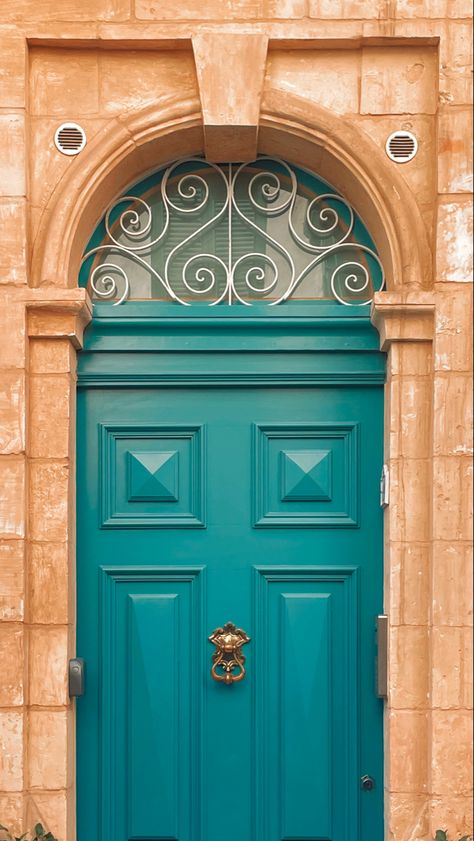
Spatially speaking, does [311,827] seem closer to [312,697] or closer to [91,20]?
[312,697]

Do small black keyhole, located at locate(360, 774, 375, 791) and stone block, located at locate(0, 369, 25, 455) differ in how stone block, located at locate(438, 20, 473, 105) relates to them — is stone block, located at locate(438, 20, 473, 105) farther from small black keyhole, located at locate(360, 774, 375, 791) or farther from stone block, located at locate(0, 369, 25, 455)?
small black keyhole, located at locate(360, 774, 375, 791)

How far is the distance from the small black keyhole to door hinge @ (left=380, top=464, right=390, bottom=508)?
130 centimetres

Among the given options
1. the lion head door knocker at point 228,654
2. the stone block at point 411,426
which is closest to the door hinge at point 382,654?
the lion head door knocker at point 228,654

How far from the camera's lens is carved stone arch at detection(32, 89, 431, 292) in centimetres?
627

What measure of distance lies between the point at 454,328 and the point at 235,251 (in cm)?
118

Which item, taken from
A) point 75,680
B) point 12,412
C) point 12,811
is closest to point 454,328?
point 12,412

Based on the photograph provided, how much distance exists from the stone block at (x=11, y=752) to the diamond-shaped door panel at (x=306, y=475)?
1638mm

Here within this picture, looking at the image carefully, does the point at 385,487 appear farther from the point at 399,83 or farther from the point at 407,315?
the point at 399,83

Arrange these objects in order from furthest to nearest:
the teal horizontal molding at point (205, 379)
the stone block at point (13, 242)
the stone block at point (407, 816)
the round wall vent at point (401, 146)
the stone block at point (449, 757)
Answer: the teal horizontal molding at point (205, 379) < the round wall vent at point (401, 146) < the stone block at point (13, 242) < the stone block at point (407, 816) < the stone block at point (449, 757)

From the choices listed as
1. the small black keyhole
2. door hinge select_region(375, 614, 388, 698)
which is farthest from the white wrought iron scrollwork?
the small black keyhole

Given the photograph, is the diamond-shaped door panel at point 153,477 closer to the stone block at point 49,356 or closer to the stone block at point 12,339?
the stone block at point 49,356

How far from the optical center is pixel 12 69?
247 inches

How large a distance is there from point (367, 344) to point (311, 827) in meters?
2.34

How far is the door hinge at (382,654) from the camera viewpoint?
624 cm
